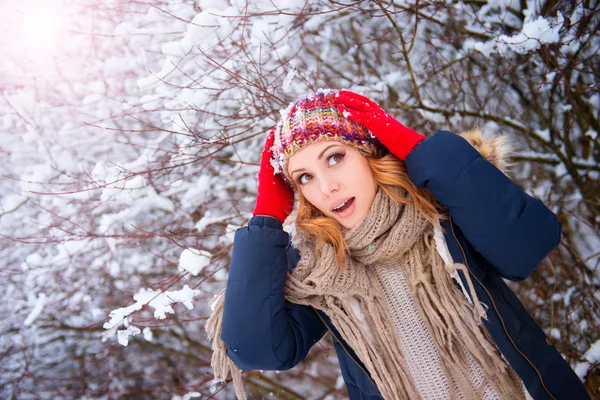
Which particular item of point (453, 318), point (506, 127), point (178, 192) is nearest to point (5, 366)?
point (178, 192)

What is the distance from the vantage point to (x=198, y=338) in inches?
197

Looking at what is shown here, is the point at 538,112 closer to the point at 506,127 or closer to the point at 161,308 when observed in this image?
the point at 506,127

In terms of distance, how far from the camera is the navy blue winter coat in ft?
4.46

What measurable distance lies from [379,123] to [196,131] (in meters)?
1.30

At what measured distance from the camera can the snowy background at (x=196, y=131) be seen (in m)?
2.50

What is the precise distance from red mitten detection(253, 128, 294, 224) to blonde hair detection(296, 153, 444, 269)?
0.42 feet

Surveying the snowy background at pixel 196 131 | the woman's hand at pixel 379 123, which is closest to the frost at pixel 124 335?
the snowy background at pixel 196 131

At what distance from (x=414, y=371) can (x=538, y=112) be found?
2.57 meters

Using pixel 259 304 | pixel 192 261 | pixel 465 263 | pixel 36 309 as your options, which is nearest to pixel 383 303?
pixel 465 263

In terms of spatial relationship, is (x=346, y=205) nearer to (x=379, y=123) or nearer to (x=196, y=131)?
(x=379, y=123)

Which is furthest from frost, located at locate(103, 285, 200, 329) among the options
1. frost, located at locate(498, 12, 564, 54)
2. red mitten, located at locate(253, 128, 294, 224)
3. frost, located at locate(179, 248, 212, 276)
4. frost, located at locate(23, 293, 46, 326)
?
frost, located at locate(498, 12, 564, 54)

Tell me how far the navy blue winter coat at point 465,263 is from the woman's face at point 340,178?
0.20 m

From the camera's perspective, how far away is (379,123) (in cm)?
158

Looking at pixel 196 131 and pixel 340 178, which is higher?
pixel 196 131
